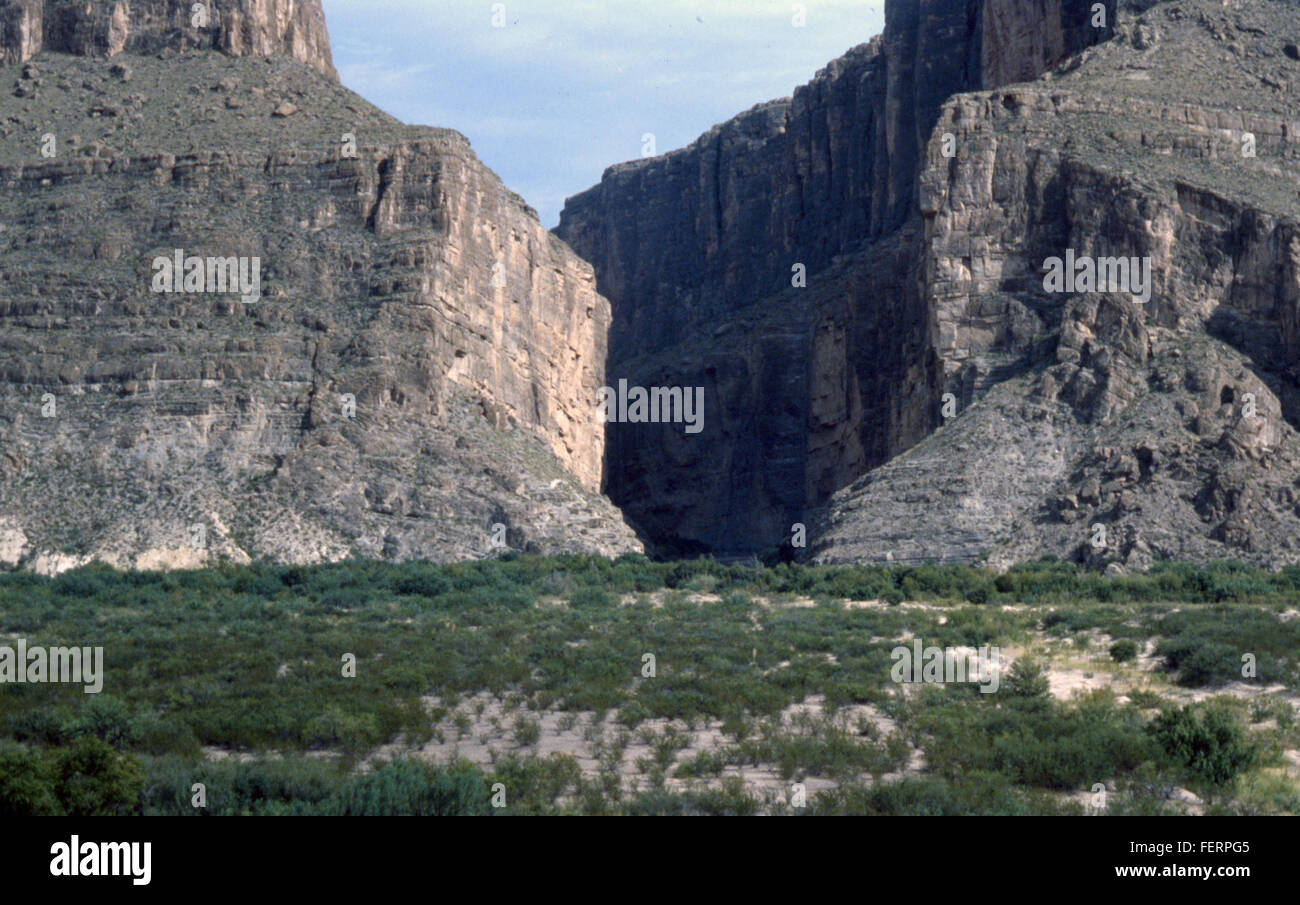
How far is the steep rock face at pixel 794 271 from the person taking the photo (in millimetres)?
100938

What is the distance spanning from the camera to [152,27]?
88.6m

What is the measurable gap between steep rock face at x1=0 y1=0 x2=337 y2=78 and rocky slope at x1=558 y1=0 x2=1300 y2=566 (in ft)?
106

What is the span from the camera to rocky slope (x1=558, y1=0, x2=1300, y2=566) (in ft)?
209

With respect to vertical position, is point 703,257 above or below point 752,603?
above

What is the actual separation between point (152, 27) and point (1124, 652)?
218 feet

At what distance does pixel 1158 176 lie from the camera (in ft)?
248

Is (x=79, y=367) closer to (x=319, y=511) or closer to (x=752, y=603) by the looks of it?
(x=319, y=511)

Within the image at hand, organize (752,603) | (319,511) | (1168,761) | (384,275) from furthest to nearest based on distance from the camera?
(384,275) → (319,511) → (752,603) → (1168,761)

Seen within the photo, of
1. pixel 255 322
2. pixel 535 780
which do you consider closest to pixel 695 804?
pixel 535 780

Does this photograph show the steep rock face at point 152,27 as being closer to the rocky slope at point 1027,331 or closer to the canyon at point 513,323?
the canyon at point 513,323

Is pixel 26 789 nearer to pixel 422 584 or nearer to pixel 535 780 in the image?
pixel 535 780

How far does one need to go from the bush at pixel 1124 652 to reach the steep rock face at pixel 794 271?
39590mm
